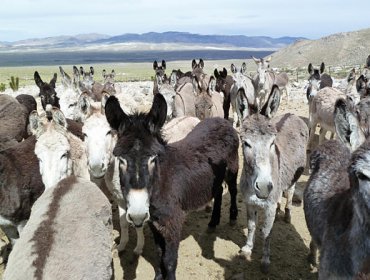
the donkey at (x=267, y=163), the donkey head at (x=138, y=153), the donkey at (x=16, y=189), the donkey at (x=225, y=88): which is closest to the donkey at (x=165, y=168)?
the donkey head at (x=138, y=153)

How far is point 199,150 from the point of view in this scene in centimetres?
579

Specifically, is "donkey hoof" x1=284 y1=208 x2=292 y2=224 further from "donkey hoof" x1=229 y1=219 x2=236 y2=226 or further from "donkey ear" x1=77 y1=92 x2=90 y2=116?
"donkey ear" x1=77 y1=92 x2=90 y2=116

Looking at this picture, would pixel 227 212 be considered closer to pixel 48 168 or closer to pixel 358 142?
pixel 48 168

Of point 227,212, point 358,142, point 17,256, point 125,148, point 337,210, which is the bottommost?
point 227,212

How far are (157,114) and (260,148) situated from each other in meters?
1.54

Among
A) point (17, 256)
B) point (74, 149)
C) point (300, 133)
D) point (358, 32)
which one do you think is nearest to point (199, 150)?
point (74, 149)

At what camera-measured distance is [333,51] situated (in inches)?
2768

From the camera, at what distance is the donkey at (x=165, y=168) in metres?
4.08

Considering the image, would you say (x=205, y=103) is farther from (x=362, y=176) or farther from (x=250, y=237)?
(x=362, y=176)

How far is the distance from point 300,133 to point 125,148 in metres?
4.32

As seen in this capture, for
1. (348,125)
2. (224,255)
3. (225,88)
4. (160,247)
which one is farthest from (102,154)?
(225,88)

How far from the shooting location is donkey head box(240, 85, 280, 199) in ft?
15.5

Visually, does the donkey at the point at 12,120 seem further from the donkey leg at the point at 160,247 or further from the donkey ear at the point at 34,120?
the donkey leg at the point at 160,247

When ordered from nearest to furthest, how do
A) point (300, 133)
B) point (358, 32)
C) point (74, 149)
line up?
point (74, 149), point (300, 133), point (358, 32)
